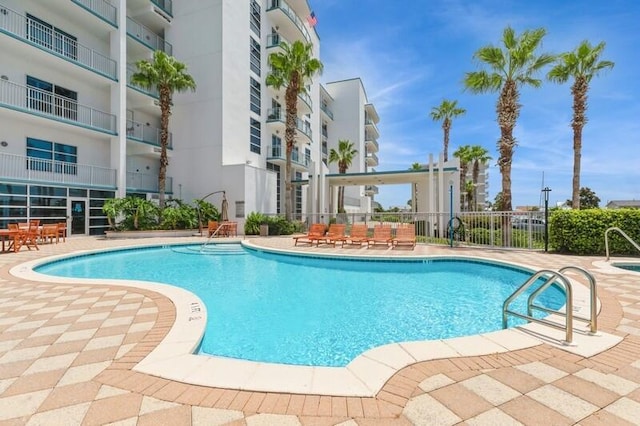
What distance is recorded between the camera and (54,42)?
16172mm

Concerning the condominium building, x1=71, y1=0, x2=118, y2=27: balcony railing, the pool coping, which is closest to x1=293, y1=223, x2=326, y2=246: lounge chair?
the condominium building

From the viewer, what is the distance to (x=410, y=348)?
3.22 metres

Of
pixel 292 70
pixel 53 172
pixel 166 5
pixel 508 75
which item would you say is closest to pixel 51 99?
pixel 53 172

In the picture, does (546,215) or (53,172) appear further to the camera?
(53,172)

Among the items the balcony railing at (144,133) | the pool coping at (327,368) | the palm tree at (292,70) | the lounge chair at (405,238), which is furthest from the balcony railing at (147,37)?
the pool coping at (327,368)

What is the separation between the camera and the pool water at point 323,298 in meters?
4.45

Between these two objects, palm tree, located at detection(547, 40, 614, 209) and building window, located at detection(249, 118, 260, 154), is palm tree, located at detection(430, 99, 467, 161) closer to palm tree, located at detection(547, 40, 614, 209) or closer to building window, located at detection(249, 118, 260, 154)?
palm tree, located at detection(547, 40, 614, 209)

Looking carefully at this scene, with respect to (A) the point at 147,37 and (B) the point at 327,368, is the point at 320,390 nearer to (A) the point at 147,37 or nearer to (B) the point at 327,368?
(B) the point at 327,368

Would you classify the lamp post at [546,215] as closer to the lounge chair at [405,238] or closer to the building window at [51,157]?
the lounge chair at [405,238]

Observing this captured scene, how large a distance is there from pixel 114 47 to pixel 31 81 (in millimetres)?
4862

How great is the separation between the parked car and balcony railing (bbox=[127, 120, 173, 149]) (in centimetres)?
2137

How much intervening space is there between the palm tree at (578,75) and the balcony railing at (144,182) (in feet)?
81.0

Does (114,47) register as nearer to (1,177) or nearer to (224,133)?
(224,133)

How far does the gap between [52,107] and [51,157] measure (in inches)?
107
